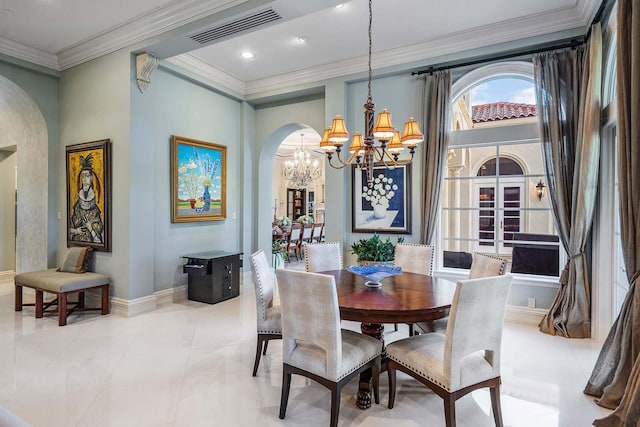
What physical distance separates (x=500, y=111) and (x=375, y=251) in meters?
2.29

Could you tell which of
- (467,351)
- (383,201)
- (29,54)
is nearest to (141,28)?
(29,54)

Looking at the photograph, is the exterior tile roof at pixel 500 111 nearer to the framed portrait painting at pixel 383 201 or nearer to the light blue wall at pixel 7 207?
the framed portrait painting at pixel 383 201

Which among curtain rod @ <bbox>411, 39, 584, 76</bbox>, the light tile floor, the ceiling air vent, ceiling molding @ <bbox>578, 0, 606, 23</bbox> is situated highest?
ceiling molding @ <bbox>578, 0, 606, 23</bbox>

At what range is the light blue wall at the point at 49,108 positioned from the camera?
456cm

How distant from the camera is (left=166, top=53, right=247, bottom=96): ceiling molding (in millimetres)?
4789

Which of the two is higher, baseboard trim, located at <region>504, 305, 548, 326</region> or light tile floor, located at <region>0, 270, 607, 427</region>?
baseboard trim, located at <region>504, 305, 548, 326</region>

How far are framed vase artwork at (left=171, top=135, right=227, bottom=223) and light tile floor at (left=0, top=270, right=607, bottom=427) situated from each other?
179cm

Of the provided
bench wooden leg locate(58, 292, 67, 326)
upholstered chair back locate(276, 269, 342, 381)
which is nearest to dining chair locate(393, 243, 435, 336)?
upholstered chair back locate(276, 269, 342, 381)

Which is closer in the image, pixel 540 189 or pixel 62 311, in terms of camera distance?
pixel 62 311

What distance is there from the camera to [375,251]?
4.34 m

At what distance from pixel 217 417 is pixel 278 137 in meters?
4.79

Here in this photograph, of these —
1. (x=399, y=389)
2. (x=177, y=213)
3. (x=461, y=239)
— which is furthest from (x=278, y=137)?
(x=399, y=389)

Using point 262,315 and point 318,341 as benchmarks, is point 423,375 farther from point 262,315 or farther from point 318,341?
point 262,315

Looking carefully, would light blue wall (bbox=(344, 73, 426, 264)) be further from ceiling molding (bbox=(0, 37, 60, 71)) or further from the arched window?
ceiling molding (bbox=(0, 37, 60, 71))
